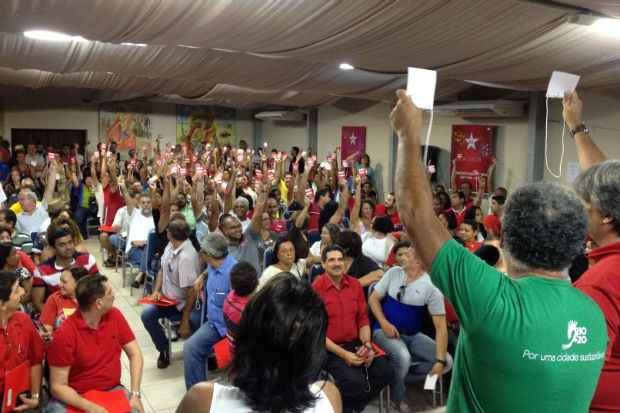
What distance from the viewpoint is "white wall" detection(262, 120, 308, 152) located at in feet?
47.5

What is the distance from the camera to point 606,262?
52.1 inches

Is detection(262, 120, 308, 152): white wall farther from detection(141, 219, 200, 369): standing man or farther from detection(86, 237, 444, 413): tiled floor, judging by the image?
detection(141, 219, 200, 369): standing man

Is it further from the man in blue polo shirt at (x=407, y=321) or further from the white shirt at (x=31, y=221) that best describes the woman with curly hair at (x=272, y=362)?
the white shirt at (x=31, y=221)

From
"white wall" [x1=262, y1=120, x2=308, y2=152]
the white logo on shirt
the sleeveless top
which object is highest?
"white wall" [x1=262, y1=120, x2=308, y2=152]

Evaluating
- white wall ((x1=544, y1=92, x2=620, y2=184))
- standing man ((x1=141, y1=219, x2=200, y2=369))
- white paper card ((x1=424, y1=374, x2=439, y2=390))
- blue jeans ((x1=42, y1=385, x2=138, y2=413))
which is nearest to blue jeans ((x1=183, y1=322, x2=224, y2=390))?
standing man ((x1=141, y1=219, x2=200, y2=369))

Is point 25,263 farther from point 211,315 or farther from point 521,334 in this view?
point 521,334

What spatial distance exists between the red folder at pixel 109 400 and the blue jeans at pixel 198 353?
0.84 meters

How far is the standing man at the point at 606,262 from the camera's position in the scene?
126 centimetres

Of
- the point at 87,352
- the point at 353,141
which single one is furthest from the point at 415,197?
the point at 353,141

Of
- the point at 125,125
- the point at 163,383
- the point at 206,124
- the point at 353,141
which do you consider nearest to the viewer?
the point at 163,383

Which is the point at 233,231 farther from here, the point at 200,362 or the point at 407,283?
the point at 407,283

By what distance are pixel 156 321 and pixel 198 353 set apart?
75 cm

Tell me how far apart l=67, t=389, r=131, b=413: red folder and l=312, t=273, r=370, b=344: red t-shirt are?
1290mm

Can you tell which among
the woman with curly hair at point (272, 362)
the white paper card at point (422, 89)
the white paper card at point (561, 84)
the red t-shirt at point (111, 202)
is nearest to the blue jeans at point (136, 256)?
the red t-shirt at point (111, 202)
